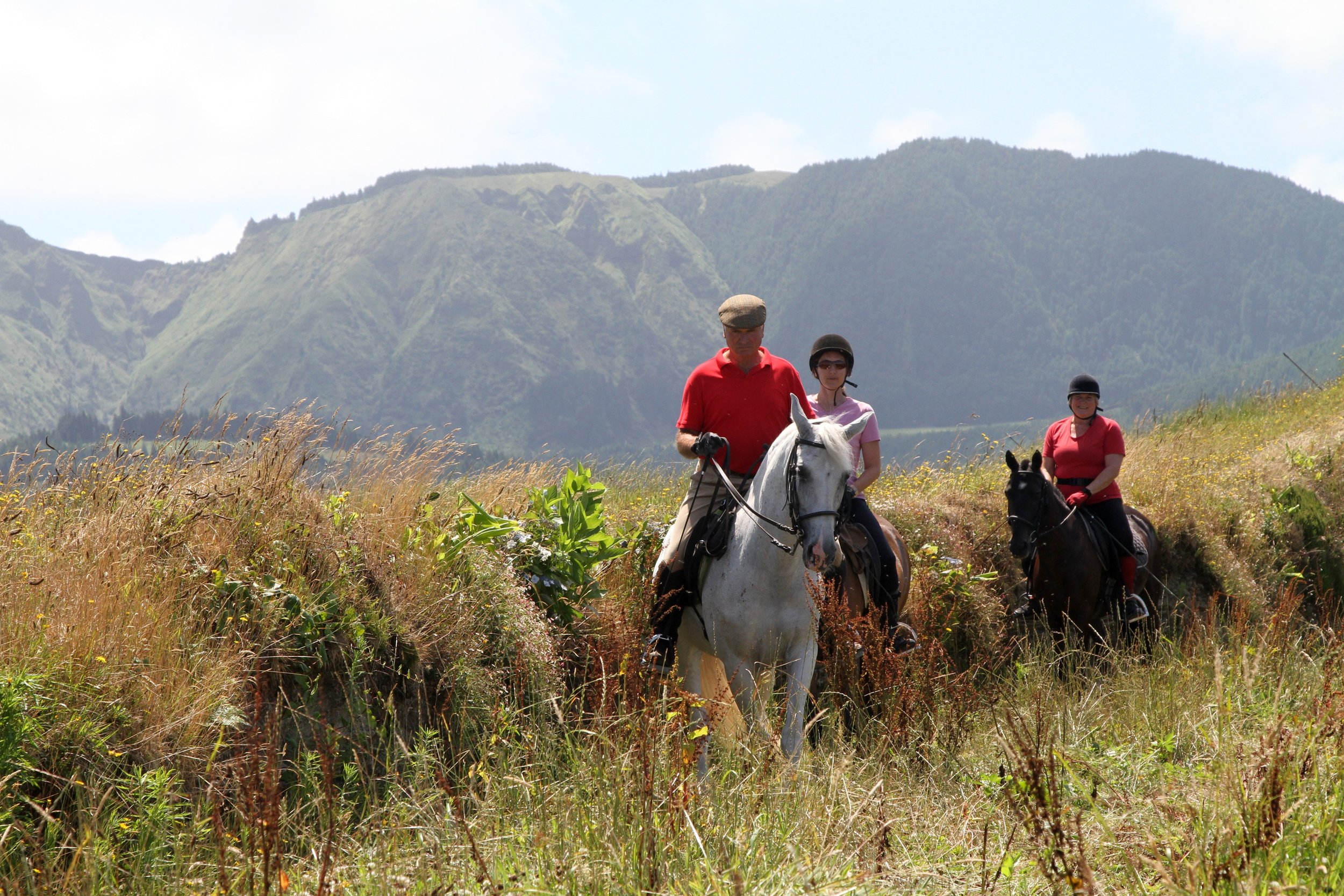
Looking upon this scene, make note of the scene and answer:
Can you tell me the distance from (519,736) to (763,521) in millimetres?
1894

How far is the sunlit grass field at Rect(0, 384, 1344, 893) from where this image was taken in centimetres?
346

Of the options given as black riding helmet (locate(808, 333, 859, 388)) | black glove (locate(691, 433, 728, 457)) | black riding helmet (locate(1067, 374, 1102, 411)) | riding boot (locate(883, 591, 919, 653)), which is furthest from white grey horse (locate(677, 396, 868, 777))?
black riding helmet (locate(1067, 374, 1102, 411))

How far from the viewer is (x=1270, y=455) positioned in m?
13.6

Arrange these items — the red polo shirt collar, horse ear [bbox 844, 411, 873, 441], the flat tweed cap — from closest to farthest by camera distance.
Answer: horse ear [bbox 844, 411, 873, 441]
the flat tweed cap
the red polo shirt collar

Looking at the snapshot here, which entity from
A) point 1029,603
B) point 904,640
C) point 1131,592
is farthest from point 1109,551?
point 904,640

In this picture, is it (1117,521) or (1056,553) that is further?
(1117,521)

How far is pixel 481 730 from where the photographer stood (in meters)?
5.64

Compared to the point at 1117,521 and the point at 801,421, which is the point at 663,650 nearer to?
the point at 801,421

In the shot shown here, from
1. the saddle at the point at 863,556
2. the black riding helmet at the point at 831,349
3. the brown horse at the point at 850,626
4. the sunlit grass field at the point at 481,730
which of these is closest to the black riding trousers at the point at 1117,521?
the sunlit grass field at the point at 481,730

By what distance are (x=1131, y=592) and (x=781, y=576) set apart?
5172 millimetres

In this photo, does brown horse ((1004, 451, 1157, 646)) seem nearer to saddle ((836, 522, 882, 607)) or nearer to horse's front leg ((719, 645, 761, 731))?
saddle ((836, 522, 882, 607))

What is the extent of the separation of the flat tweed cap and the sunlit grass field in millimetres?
1955

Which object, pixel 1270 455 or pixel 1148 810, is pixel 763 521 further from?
pixel 1270 455

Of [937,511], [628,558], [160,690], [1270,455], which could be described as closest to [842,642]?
[628,558]
